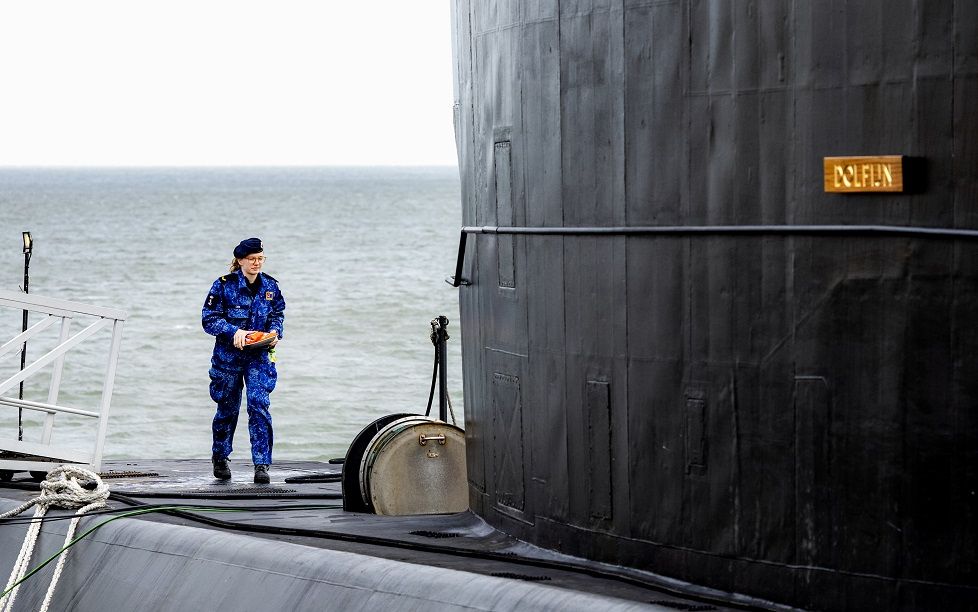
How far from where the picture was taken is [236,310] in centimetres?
1050

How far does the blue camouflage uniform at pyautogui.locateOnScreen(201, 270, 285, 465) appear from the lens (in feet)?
34.3

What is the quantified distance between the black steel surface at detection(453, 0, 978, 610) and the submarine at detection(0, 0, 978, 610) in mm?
11

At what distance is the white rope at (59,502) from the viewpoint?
27.5 feet

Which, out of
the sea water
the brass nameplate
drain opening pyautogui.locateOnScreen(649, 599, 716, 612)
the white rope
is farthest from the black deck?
the sea water

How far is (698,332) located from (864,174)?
3.58 feet

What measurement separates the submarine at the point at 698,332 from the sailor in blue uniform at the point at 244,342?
2.60 metres

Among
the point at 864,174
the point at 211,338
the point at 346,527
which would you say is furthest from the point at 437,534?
the point at 211,338

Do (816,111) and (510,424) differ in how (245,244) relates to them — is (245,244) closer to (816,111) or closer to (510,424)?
(510,424)

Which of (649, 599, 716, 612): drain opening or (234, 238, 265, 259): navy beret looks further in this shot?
(234, 238, 265, 259): navy beret

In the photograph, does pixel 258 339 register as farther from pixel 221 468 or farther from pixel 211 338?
pixel 211 338

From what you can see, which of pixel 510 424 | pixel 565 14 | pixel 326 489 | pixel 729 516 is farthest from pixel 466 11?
pixel 326 489

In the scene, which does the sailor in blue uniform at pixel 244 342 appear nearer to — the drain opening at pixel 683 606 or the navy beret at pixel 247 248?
the navy beret at pixel 247 248

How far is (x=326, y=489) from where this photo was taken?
35.4 ft

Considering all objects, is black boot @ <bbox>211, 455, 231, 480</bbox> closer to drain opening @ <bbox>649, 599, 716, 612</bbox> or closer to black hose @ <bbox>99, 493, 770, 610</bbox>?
black hose @ <bbox>99, 493, 770, 610</bbox>
